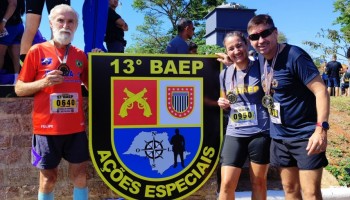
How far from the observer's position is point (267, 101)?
2.95 metres

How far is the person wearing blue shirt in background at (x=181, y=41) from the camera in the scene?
477cm

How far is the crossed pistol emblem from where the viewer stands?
3.35m

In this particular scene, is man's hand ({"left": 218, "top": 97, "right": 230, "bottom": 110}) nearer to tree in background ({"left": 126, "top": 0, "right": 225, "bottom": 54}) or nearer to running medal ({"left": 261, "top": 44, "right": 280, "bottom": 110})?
running medal ({"left": 261, "top": 44, "right": 280, "bottom": 110})

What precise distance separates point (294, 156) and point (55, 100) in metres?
1.80

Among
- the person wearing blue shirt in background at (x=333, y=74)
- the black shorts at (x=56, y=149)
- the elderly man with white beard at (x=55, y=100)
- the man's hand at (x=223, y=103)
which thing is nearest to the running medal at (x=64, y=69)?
the elderly man with white beard at (x=55, y=100)

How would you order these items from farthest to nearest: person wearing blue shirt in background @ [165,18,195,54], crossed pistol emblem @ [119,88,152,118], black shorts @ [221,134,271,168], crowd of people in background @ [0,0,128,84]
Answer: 1. person wearing blue shirt in background @ [165,18,195,54]
2. crowd of people in background @ [0,0,128,84]
3. crossed pistol emblem @ [119,88,152,118]
4. black shorts @ [221,134,271,168]

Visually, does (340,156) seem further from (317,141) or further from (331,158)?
(317,141)

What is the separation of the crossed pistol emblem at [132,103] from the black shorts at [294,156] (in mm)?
1094

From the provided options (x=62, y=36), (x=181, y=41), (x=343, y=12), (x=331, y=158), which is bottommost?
(x=331, y=158)

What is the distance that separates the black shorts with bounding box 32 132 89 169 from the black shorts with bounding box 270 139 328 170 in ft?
4.81

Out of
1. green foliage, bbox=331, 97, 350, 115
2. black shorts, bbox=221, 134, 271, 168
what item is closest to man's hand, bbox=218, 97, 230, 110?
black shorts, bbox=221, 134, 271, 168

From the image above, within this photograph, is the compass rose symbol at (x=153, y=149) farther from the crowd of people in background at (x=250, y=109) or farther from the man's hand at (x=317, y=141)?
the man's hand at (x=317, y=141)

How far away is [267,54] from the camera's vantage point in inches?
114

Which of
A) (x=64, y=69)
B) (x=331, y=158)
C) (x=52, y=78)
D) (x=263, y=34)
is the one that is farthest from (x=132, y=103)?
(x=331, y=158)
